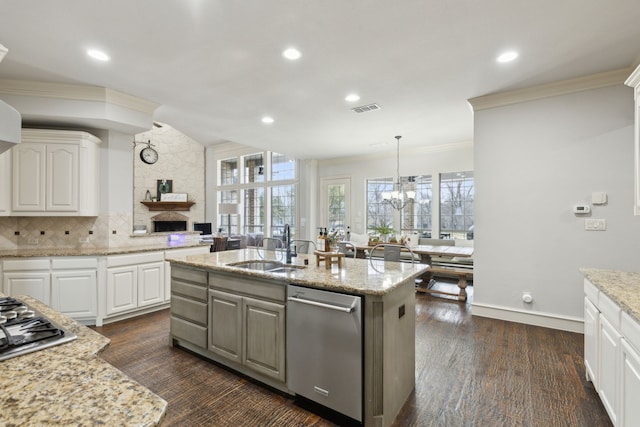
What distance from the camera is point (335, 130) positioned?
17.2ft

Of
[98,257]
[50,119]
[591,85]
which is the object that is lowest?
[98,257]

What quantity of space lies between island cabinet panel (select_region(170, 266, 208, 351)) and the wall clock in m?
6.52

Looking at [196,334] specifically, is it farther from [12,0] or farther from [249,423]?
[12,0]

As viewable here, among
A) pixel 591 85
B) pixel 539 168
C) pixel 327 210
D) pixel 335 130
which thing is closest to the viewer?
pixel 591 85

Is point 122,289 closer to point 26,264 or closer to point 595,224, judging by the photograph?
point 26,264

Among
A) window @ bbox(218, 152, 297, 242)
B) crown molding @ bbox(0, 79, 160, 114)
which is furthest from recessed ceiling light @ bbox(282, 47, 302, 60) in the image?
window @ bbox(218, 152, 297, 242)

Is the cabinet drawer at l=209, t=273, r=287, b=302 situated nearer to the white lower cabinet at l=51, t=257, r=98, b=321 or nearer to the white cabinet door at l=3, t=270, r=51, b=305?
the white lower cabinet at l=51, t=257, r=98, b=321

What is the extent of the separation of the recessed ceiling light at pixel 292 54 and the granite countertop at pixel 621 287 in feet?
9.30

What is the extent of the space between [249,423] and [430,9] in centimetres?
303

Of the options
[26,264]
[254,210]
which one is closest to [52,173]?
[26,264]

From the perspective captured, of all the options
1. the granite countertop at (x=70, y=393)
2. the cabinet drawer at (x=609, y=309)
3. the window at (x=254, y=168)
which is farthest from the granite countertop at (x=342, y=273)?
the window at (x=254, y=168)

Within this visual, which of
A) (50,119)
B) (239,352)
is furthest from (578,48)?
(50,119)

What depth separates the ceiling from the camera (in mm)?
2189

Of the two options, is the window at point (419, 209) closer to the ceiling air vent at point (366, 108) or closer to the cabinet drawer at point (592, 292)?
the ceiling air vent at point (366, 108)
